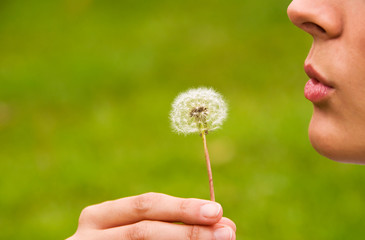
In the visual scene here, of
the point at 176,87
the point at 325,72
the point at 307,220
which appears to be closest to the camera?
the point at 325,72

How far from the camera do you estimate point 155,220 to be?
1432mm

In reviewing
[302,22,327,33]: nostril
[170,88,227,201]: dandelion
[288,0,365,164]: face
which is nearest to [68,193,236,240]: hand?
[170,88,227,201]: dandelion

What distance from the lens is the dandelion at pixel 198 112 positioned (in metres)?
1.37

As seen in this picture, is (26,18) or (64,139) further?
(26,18)

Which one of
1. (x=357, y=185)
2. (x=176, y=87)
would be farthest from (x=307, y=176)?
(x=176, y=87)

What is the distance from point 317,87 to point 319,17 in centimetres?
15

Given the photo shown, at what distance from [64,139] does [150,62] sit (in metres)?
1.23

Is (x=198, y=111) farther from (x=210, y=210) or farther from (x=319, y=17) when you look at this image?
(x=319, y=17)

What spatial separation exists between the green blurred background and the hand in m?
1.73

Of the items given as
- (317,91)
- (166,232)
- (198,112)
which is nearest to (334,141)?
(317,91)

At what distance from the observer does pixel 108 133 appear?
4062mm

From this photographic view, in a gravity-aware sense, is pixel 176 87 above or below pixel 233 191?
above

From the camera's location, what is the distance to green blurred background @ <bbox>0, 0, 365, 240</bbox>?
334 centimetres

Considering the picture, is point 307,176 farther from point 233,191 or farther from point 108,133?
point 108,133
